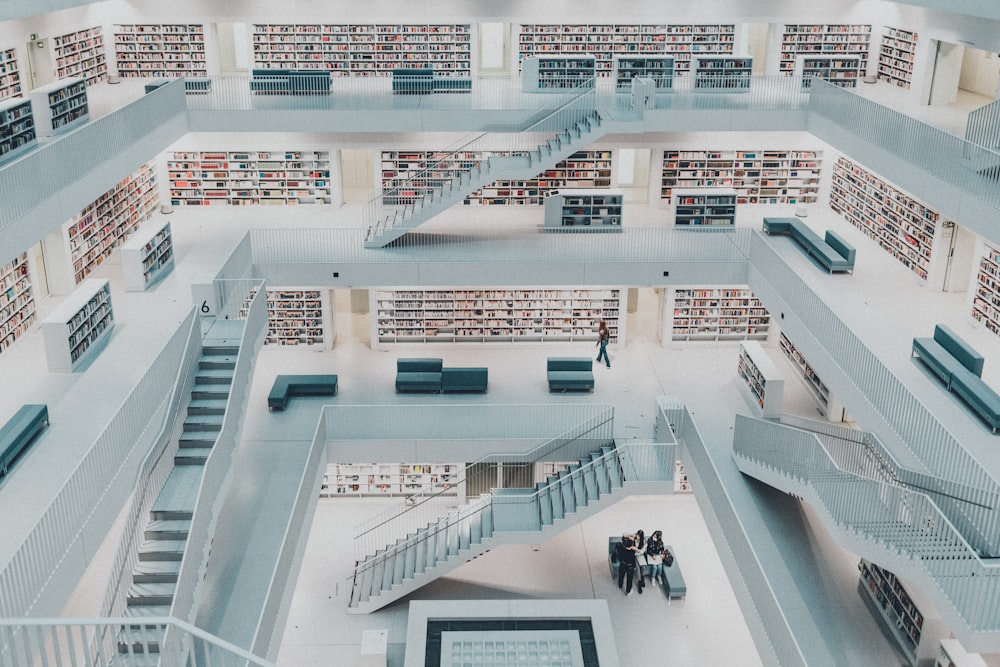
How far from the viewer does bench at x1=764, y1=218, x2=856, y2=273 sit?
55.1 feet

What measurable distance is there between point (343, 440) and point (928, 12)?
13537 millimetres

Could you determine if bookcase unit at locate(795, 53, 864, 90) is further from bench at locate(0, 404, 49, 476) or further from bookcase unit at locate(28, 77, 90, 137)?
bench at locate(0, 404, 49, 476)

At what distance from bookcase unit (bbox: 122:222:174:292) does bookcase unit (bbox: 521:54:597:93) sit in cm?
Answer: 766

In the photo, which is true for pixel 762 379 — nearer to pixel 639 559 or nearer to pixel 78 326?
pixel 639 559

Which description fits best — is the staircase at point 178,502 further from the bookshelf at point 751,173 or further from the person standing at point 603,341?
the bookshelf at point 751,173

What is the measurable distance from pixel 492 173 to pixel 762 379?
6.20m

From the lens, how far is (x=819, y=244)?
17453 mm

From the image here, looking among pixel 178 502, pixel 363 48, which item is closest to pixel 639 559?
pixel 178 502

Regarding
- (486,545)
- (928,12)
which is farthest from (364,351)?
(928,12)

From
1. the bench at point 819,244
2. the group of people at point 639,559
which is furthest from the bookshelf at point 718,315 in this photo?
the group of people at point 639,559

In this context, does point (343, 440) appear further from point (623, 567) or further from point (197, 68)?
point (197, 68)

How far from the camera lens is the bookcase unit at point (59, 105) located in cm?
1591

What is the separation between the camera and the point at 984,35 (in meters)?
16.6

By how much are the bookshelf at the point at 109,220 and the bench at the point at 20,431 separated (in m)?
5.36
